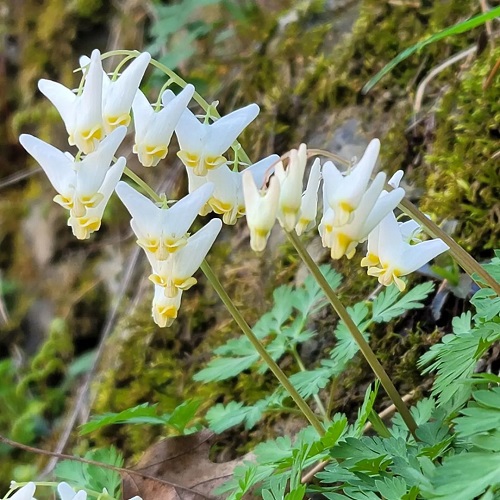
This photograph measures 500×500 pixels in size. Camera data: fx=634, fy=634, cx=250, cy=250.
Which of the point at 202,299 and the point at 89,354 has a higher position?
the point at 202,299

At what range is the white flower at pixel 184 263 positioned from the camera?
1.41 m

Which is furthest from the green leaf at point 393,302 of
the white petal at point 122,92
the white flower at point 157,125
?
the white petal at point 122,92

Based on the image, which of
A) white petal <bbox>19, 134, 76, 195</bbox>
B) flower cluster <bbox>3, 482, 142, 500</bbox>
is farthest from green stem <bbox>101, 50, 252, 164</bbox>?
flower cluster <bbox>3, 482, 142, 500</bbox>

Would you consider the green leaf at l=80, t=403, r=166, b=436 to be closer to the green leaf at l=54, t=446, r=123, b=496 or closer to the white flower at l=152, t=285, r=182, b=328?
the green leaf at l=54, t=446, r=123, b=496

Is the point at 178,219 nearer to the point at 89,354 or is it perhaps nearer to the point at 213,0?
the point at 213,0

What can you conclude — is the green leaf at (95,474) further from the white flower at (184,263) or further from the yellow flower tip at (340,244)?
the yellow flower tip at (340,244)

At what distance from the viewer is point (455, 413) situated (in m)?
1.37

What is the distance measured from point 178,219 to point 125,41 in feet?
12.2

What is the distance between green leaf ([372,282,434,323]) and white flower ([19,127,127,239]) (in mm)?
823

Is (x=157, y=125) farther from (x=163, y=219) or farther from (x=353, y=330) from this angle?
(x=353, y=330)

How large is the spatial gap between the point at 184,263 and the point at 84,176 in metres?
0.29

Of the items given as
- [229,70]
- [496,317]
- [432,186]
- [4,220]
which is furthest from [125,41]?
[496,317]

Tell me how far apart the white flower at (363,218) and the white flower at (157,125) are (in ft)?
1.31

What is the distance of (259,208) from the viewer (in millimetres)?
1215
